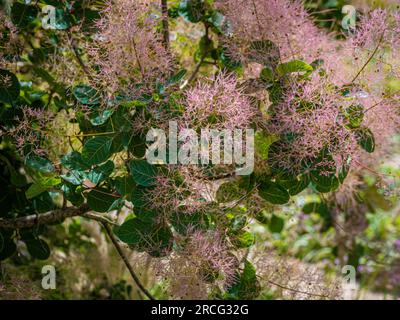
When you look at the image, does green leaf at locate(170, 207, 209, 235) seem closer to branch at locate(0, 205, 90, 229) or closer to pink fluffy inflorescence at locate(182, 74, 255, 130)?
pink fluffy inflorescence at locate(182, 74, 255, 130)

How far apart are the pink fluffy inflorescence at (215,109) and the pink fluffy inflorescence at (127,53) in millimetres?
146

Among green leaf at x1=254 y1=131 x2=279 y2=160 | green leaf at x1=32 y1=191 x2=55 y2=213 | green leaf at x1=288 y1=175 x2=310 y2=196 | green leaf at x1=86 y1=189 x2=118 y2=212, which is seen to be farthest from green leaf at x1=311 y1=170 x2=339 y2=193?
green leaf at x1=32 y1=191 x2=55 y2=213

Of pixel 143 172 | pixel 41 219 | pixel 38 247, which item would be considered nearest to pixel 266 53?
pixel 143 172

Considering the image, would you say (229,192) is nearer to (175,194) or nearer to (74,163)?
(175,194)

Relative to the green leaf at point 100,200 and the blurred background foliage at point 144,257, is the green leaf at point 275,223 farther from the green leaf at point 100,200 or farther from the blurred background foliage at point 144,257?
the green leaf at point 100,200

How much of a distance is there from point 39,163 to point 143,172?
0.96 feet

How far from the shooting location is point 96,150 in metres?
1.38

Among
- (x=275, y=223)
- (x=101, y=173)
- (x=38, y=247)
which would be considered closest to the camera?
(x=101, y=173)

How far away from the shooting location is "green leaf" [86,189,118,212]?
4.79 feet

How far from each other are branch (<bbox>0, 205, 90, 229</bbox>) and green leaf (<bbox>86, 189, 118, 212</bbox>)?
160mm

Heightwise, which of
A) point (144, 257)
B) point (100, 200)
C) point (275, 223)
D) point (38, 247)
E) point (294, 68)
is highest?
point (294, 68)

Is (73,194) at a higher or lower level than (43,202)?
higher

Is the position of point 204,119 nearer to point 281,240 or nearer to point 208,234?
point 208,234
